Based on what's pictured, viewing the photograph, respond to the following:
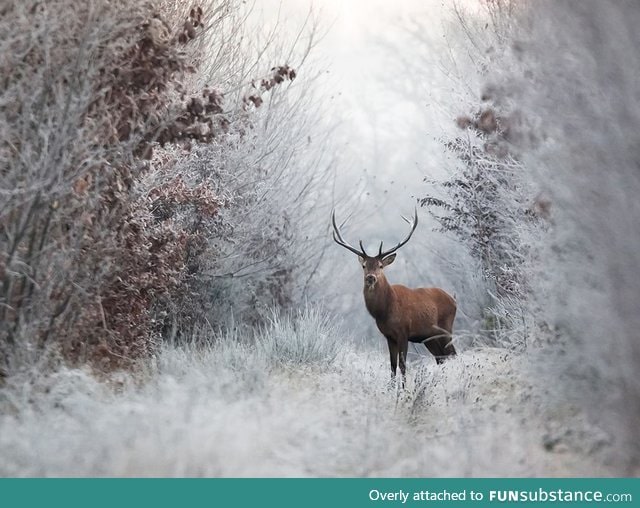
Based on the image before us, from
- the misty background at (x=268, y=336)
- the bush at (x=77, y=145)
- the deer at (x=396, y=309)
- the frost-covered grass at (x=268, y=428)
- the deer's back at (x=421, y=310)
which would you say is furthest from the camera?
the deer's back at (x=421, y=310)

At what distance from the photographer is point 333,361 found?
1052cm

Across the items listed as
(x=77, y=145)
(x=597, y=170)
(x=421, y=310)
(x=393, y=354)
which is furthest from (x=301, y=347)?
(x=597, y=170)

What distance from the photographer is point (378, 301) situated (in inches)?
417

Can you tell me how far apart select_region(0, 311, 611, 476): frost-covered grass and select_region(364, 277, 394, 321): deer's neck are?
209cm

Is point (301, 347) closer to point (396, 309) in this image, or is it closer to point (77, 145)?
point (396, 309)

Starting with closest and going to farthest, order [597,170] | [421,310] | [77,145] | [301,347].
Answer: [597,170] < [77,145] < [301,347] < [421,310]

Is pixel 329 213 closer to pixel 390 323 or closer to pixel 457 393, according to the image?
pixel 390 323

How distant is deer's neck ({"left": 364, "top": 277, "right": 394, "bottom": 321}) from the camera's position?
10555 mm

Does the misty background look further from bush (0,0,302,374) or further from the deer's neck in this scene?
the deer's neck

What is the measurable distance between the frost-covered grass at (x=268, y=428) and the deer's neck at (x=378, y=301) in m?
2.09

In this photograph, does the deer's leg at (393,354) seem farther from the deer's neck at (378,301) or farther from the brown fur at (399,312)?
the deer's neck at (378,301)

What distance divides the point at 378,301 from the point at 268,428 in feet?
15.5

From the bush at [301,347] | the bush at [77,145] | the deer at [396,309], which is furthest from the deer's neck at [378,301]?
the bush at [77,145]

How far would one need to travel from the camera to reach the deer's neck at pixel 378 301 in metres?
10.6
